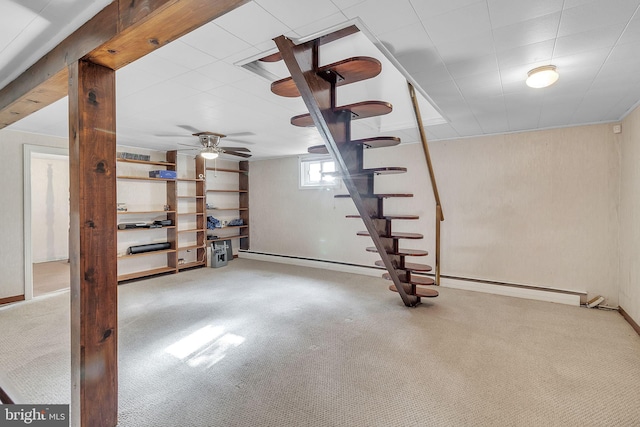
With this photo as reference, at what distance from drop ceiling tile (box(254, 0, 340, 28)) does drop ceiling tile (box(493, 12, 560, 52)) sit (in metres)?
0.97

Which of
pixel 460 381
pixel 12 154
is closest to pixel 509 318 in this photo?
pixel 460 381

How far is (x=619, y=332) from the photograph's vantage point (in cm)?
290

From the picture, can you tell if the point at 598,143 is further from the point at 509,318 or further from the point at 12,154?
the point at 12,154

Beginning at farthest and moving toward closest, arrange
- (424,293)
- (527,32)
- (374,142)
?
(424,293)
(374,142)
(527,32)

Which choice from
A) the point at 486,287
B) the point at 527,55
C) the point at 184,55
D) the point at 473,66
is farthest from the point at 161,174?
the point at 486,287

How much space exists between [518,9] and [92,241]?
2.48 metres

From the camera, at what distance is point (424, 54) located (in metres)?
1.95

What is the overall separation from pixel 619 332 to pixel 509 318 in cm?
92

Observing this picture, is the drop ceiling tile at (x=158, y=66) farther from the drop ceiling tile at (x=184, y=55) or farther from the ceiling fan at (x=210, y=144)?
the ceiling fan at (x=210, y=144)

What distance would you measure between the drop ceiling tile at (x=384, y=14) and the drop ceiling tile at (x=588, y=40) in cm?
98

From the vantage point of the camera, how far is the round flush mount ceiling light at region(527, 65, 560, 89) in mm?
2113

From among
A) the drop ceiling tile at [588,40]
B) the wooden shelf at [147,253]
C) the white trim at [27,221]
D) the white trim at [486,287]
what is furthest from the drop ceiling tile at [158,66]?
the white trim at [486,287]

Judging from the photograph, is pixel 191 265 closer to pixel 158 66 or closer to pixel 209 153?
pixel 209 153

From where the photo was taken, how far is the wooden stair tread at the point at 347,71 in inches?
64.2
